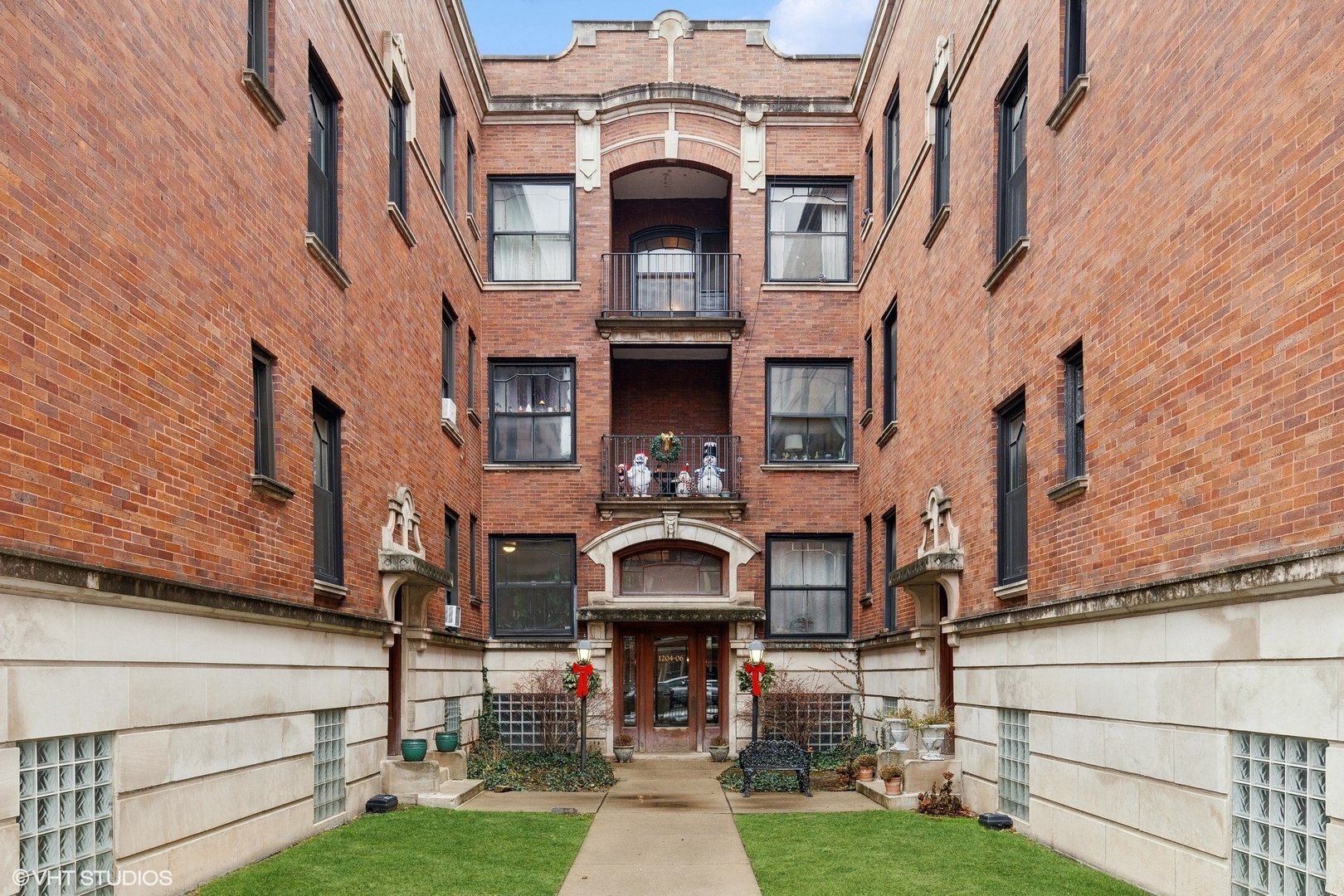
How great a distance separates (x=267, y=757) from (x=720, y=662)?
12561 millimetres

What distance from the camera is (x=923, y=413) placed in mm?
16297

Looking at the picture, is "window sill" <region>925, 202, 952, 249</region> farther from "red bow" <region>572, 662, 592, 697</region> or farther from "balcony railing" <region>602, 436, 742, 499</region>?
"red bow" <region>572, 662, 592, 697</region>

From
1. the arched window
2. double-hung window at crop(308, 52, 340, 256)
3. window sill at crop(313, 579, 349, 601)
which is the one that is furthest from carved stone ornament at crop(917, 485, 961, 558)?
double-hung window at crop(308, 52, 340, 256)

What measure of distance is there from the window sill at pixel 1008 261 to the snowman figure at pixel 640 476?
9.75 m

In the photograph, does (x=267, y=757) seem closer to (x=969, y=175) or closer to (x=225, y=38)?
(x=225, y=38)

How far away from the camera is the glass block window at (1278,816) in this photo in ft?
21.6

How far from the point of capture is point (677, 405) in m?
23.5

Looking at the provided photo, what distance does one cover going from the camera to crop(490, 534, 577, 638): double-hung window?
2152 centimetres

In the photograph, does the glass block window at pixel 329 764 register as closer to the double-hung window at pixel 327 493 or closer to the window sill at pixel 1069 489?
the double-hung window at pixel 327 493

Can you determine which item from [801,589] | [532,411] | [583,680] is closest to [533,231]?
[532,411]

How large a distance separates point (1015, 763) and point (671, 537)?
10244mm

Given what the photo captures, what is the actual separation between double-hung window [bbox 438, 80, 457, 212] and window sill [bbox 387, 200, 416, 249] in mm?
2783

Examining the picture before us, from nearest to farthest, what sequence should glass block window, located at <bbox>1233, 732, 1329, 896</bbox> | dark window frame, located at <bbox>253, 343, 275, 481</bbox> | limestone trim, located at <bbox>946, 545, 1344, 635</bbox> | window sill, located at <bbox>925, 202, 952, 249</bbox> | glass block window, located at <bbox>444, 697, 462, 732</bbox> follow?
limestone trim, located at <bbox>946, 545, 1344, 635</bbox> → glass block window, located at <bbox>1233, 732, 1329, 896</bbox> → dark window frame, located at <bbox>253, 343, 275, 481</bbox> → window sill, located at <bbox>925, 202, 952, 249</bbox> → glass block window, located at <bbox>444, 697, 462, 732</bbox>

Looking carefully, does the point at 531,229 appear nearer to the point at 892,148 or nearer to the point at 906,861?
the point at 892,148
